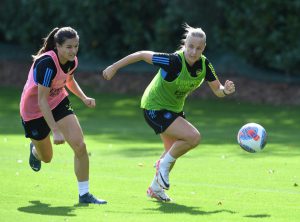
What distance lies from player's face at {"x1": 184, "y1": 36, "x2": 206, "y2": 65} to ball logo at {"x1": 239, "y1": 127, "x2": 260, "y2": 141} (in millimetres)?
1177

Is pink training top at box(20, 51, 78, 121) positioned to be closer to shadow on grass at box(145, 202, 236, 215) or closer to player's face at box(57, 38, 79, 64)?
player's face at box(57, 38, 79, 64)

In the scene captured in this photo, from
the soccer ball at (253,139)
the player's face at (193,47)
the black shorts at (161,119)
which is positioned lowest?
the soccer ball at (253,139)

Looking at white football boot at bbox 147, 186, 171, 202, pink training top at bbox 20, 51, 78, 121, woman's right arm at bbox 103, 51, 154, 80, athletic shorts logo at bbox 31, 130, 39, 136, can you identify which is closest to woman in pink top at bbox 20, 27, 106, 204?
pink training top at bbox 20, 51, 78, 121

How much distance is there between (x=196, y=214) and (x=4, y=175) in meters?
3.97

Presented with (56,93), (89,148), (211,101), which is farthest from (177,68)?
(211,101)

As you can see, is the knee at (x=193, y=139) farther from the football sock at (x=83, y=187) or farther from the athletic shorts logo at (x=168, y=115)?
the football sock at (x=83, y=187)

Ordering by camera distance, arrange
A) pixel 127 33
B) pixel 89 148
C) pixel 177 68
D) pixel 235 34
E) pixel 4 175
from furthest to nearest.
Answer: pixel 127 33 → pixel 235 34 → pixel 89 148 → pixel 4 175 → pixel 177 68

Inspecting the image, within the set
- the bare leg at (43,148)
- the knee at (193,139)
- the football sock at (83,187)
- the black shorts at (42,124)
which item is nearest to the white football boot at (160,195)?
the knee at (193,139)

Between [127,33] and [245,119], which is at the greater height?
[127,33]

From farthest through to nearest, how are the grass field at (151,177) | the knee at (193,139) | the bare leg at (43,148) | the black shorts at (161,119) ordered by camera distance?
the bare leg at (43,148) → the black shorts at (161,119) → the knee at (193,139) → the grass field at (151,177)

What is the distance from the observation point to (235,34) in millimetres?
25156

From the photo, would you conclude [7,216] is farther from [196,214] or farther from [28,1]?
[28,1]

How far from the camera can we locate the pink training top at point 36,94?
33.0 ft

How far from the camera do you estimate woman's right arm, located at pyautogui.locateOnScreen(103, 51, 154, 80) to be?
9.98 m
